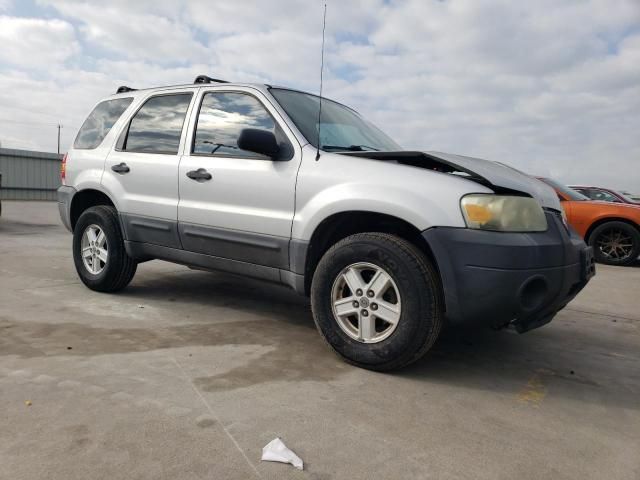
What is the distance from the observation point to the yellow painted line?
275 cm

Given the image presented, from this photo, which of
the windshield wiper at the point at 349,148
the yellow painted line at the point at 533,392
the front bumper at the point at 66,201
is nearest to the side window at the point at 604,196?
the windshield wiper at the point at 349,148

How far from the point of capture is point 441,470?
78.8 inches

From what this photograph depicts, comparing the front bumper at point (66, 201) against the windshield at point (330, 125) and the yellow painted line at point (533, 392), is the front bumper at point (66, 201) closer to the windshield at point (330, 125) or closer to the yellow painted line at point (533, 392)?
the windshield at point (330, 125)

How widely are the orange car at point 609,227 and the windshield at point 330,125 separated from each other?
18.8ft

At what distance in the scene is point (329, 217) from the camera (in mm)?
3238

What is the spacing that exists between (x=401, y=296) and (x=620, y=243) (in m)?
7.55

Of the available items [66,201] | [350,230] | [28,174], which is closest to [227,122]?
[350,230]

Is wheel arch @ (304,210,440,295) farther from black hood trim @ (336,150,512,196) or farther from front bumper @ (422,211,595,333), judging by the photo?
black hood trim @ (336,150,512,196)

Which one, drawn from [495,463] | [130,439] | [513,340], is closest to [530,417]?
[495,463]

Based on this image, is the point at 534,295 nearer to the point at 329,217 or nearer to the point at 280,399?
the point at 329,217

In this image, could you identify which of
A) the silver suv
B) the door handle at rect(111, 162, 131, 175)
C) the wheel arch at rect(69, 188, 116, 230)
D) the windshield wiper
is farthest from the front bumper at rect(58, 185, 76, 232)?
the windshield wiper

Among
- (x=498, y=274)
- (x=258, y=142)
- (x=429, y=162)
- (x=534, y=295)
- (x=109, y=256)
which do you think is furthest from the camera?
(x=109, y=256)

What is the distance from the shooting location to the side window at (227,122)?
12.2ft

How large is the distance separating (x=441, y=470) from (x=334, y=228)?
1694mm
